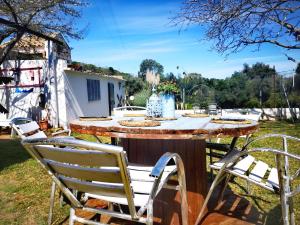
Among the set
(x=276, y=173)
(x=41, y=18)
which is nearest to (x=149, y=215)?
(x=276, y=173)

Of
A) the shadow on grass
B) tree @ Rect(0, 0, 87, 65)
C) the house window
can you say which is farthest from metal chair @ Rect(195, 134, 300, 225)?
the house window

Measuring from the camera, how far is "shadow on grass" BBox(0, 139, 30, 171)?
5.85 m

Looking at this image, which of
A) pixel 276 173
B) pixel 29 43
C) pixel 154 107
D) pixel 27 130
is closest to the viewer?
pixel 276 173

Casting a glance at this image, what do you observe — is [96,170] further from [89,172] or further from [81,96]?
[81,96]

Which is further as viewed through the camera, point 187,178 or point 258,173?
point 187,178

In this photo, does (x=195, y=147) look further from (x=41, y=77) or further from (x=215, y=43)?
(x=41, y=77)

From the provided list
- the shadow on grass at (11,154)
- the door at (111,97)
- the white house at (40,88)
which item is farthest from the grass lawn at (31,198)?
the door at (111,97)

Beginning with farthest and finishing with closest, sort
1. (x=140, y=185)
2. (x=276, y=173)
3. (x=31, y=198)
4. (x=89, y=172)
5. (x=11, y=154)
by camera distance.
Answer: (x=11, y=154)
(x=31, y=198)
(x=276, y=173)
(x=140, y=185)
(x=89, y=172)

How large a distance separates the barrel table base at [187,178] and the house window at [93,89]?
458 inches

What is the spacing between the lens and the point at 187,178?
110 inches

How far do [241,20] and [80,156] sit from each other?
23.6ft

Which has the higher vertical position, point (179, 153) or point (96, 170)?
point (96, 170)

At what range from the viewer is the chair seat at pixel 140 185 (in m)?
1.88

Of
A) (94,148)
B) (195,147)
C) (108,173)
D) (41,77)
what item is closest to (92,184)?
(108,173)
